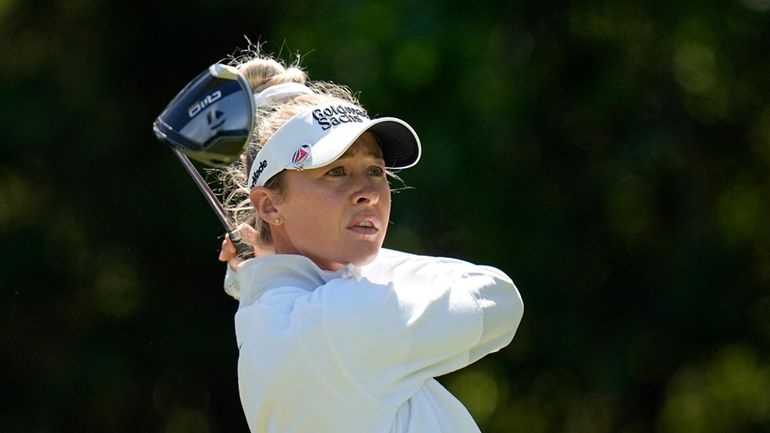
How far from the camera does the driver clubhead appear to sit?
311cm

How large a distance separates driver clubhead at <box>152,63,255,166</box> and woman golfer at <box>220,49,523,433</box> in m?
0.11

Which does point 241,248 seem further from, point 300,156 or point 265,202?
point 300,156

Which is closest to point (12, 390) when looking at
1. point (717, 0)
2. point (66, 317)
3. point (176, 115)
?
point (66, 317)

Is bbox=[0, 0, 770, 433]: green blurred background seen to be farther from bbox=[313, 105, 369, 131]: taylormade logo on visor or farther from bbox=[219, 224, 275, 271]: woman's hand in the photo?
bbox=[313, 105, 369, 131]: taylormade logo on visor

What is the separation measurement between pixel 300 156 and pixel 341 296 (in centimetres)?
39

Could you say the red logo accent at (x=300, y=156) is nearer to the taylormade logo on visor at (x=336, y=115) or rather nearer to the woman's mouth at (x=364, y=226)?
the taylormade logo on visor at (x=336, y=115)

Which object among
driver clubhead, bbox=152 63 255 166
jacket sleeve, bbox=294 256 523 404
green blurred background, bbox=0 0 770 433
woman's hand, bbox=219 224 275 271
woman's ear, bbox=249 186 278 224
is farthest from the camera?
green blurred background, bbox=0 0 770 433

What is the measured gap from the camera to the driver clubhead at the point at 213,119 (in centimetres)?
311

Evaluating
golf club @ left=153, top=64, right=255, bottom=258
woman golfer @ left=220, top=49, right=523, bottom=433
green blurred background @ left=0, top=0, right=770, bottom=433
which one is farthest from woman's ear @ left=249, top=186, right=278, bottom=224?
green blurred background @ left=0, top=0, right=770, bottom=433

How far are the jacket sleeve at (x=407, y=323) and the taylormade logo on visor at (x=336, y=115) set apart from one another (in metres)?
0.38

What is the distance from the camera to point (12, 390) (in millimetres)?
8914

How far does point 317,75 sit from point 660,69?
2.24m

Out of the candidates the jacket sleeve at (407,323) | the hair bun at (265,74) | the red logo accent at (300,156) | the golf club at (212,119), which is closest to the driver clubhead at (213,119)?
the golf club at (212,119)

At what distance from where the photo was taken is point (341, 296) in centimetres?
287
